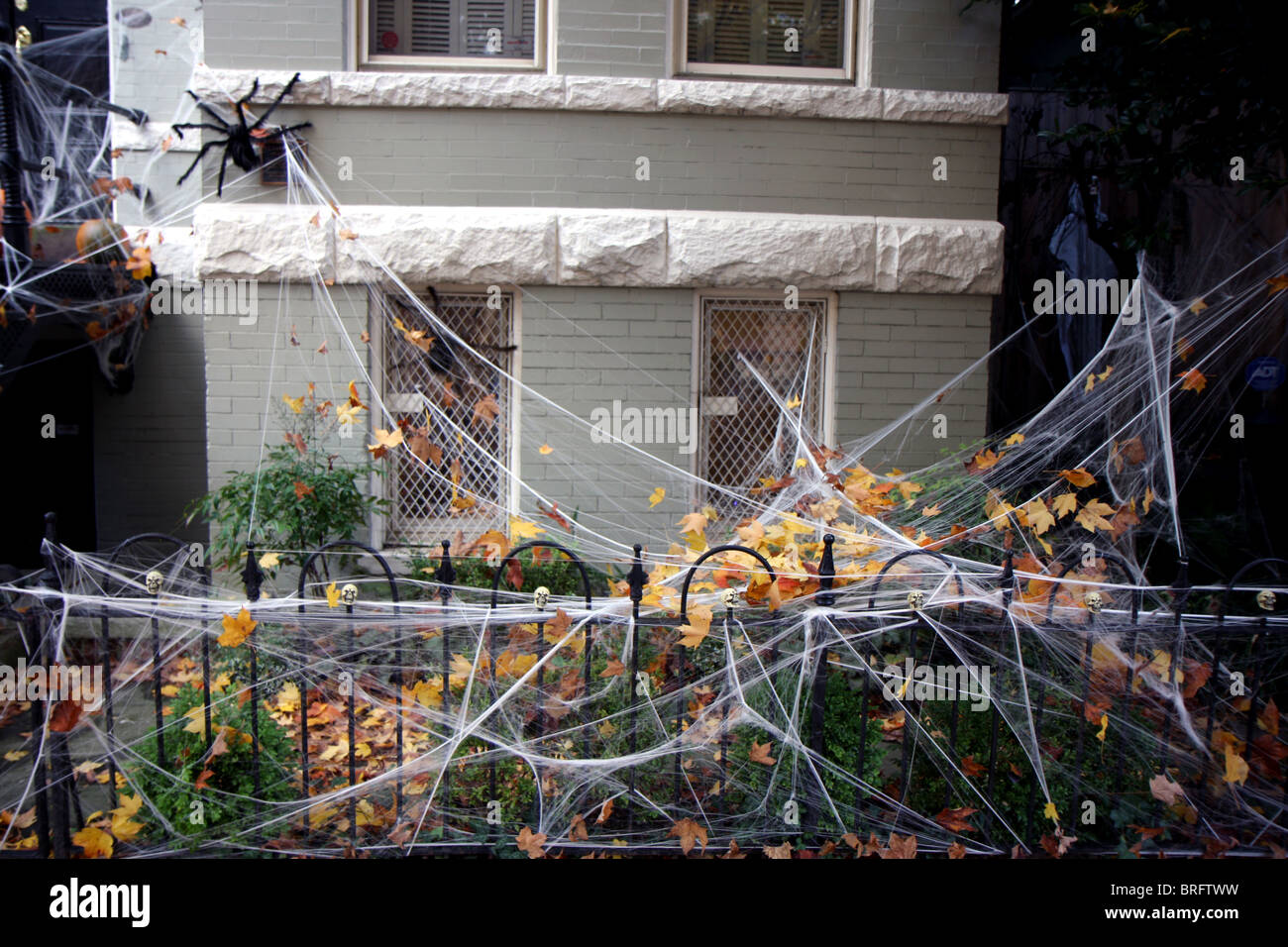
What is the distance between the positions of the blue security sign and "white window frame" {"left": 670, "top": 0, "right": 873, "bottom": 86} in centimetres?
370

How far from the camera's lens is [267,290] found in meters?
5.73

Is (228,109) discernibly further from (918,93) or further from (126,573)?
(918,93)

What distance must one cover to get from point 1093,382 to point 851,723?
7.49 feet

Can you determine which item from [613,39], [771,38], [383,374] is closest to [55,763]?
[383,374]

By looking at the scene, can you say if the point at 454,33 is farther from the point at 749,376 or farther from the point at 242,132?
the point at 749,376

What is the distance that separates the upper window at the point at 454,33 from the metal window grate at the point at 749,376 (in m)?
2.08

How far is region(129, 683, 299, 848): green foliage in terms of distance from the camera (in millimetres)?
3146

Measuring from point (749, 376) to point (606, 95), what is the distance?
6.73 feet

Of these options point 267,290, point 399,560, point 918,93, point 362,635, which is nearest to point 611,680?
point 362,635

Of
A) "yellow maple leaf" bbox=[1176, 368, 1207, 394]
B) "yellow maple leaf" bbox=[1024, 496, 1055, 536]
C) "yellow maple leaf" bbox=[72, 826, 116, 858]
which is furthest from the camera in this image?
"yellow maple leaf" bbox=[1176, 368, 1207, 394]

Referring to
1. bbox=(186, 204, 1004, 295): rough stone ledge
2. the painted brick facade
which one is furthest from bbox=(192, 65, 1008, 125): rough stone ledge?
bbox=(186, 204, 1004, 295): rough stone ledge

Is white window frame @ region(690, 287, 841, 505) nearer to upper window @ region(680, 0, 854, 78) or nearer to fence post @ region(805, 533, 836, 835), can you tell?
upper window @ region(680, 0, 854, 78)

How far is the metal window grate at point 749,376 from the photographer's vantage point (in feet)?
19.9

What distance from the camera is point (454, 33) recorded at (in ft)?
19.3
